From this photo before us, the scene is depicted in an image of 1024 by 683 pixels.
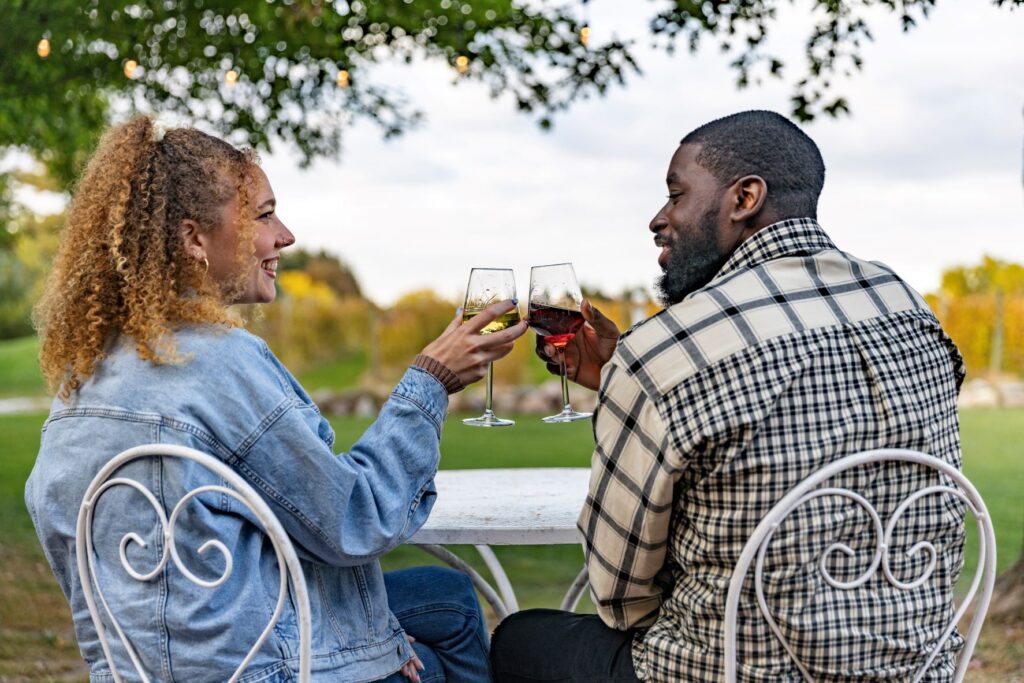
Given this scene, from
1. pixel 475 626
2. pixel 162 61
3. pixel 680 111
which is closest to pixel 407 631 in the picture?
pixel 475 626

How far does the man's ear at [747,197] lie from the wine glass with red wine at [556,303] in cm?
37

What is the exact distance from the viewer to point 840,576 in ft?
5.18

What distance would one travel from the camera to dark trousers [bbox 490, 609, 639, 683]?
1745 millimetres

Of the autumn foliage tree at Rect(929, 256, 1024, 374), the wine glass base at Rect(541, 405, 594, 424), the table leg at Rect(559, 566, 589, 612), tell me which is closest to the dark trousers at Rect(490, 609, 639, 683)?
the wine glass base at Rect(541, 405, 594, 424)

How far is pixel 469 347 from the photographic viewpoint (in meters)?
1.80

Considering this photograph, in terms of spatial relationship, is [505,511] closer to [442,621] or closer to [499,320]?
[442,621]

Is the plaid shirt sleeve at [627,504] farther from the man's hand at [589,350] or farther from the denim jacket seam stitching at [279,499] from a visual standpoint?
the man's hand at [589,350]

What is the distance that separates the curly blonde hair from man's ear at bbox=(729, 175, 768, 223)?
0.83m

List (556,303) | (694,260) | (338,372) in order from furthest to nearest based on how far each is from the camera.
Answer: (338,372) < (556,303) < (694,260)

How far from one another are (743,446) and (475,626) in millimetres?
729

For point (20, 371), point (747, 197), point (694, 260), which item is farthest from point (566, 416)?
point (20, 371)

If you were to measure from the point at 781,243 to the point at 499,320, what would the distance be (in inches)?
20.1

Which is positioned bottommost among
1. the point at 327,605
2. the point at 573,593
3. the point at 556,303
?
the point at 573,593

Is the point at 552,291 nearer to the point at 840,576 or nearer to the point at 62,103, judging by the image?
the point at 840,576
